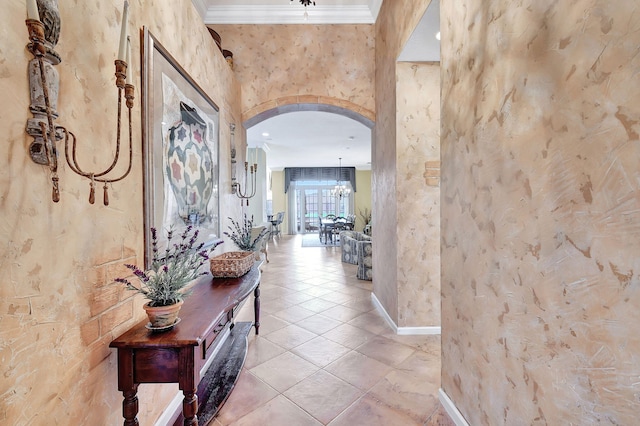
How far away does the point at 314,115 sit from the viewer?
19.4ft

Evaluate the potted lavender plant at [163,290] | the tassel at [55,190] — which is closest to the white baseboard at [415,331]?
the potted lavender plant at [163,290]

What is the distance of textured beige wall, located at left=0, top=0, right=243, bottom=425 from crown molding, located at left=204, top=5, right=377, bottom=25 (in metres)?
2.50

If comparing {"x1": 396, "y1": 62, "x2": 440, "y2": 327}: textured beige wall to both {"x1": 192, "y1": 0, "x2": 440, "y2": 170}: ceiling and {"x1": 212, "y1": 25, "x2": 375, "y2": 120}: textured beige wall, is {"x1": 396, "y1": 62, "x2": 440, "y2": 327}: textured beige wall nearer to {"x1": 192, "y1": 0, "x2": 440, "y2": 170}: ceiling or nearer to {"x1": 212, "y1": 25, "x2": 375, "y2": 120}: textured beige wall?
{"x1": 192, "y1": 0, "x2": 440, "y2": 170}: ceiling

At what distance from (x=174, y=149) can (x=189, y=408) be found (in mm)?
1476

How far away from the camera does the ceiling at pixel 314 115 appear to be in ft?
9.02

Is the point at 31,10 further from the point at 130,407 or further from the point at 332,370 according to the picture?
the point at 332,370

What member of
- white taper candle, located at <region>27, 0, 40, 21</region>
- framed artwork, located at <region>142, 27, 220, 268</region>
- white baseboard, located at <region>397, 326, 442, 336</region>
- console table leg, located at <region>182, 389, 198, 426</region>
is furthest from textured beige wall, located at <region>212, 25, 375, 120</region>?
console table leg, located at <region>182, 389, 198, 426</region>

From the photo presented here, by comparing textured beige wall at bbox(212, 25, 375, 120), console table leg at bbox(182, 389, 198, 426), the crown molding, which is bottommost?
console table leg at bbox(182, 389, 198, 426)

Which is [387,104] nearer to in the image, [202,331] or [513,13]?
[513,13]

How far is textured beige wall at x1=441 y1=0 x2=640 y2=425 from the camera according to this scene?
2.60 feet

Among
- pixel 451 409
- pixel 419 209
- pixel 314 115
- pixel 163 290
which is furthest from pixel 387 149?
pixel 314 115

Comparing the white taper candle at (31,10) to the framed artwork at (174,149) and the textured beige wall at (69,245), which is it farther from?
the framed artwork at (174,149)

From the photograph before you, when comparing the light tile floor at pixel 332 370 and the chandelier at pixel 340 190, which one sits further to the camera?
the chandelier at pixel 340 190

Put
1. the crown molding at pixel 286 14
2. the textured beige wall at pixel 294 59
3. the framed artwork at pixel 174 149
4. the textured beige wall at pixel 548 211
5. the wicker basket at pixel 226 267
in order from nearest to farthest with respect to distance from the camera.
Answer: the textured beige wall at pixel 548 211 → the framed artwork at pixel 174 149 → the wicker basket at pixel 226 267 → the crown molding at pixel 286 14 → the textured beige wall at pixel 294 59
